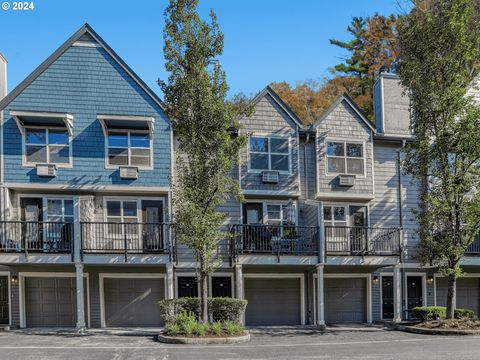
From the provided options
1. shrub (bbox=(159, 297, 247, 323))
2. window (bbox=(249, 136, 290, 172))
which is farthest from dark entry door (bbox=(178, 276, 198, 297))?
window (bbox=(249, 136, 290, 172))

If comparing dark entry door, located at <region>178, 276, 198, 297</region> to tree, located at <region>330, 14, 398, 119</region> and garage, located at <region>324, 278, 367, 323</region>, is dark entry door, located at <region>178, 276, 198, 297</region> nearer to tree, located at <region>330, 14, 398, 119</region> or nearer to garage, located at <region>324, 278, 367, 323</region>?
garage, located at <region>324, 278, 367, 323</region>

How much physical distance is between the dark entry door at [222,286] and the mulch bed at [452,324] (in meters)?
7.13

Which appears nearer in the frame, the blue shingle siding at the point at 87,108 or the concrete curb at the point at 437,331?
the concrete curb at the point at 437,331

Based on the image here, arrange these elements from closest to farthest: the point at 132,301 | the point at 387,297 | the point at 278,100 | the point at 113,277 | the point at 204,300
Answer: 1. the point at 204,300
2. the point at 113,277
3. the point at 132,301
4. the point at 278,100
5. the point at 387,297

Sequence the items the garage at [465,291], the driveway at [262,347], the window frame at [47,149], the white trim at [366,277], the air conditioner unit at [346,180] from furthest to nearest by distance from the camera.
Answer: the garage at [465,291] < the white trim at [366,277] < the air conditioner unit at [346,180] < the window frame at [47,149] < the driveway at [262,347]

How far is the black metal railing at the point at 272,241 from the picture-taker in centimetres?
1773

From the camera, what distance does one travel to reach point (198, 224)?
14.9 m

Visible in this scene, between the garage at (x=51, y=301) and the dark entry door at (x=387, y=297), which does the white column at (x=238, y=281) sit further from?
the dark entry door at (x=387, y=297)

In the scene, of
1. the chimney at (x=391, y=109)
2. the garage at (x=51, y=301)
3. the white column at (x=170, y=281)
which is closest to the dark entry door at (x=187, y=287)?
the white column at (x=170, y=281)

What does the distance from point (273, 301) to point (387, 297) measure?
4992mm

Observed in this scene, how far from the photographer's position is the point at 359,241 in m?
Answer: 19.1

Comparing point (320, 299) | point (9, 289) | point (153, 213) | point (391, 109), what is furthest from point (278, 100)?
point (9, 289)

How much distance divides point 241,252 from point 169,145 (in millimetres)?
4942

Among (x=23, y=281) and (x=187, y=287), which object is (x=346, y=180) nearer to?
(x=187, y=287)
